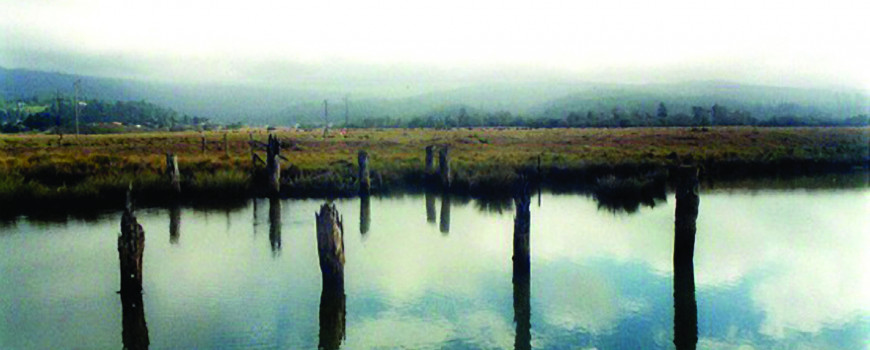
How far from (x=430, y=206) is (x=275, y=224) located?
20.6ft

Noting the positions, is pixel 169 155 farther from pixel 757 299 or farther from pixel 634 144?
pixel 634 144

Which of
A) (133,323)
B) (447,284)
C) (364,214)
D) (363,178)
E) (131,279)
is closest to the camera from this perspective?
(133,323)

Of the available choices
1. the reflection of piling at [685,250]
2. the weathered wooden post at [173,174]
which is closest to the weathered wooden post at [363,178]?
the weathered wooden post at [173,174]

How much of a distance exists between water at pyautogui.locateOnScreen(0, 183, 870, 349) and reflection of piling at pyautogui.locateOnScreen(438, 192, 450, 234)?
0.54 feet

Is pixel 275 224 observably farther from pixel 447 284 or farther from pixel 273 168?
pixel 447 284

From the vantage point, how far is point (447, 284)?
15.1 meters

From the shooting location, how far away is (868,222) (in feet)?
74.6

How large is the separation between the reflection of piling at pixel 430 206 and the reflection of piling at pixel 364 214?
73.9 inches

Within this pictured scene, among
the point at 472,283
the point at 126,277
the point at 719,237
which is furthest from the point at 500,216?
the point at 126,277

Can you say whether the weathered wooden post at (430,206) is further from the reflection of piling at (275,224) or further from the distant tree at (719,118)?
the distant tree at (719,118)

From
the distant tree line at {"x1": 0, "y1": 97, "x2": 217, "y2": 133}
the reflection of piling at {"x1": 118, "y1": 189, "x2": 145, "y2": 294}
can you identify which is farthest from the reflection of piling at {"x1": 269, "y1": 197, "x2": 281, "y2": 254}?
the distant tree line at {"x1": 0, "y1": 97, "x2": 217, "y2": 133}

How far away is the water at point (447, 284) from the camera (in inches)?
476

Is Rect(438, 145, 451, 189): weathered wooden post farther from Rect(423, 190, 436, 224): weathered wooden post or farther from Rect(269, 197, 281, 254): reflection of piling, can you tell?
Rect(269, 197, 281, 254): reflection of piling

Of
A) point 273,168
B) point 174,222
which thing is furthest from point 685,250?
point 273,168
